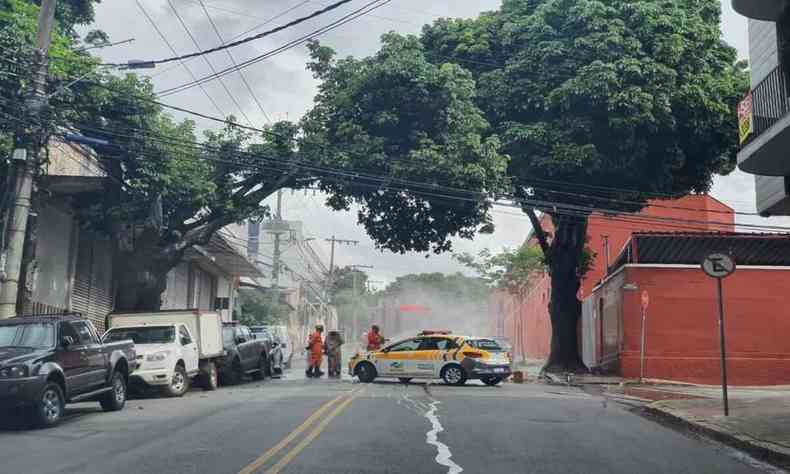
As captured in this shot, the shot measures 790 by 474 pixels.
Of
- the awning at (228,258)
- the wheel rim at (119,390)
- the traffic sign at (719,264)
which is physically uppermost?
the awning at (228,258)

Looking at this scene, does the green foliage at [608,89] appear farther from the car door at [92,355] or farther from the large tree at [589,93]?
the car door at [92,355]

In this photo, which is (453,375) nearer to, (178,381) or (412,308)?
(178,381)

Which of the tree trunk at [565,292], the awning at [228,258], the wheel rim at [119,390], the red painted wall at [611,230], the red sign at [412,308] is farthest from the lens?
the red sign at [412,308]

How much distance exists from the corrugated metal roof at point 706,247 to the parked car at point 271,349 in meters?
12.1

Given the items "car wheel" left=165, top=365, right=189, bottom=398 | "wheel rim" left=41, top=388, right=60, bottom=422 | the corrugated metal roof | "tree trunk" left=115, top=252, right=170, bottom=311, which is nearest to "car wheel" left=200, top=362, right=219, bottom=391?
"car wheel" left=165, top=365, right=189, bottom=398

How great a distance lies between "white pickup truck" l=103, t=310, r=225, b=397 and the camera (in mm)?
19250

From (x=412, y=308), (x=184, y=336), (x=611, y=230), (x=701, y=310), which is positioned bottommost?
(x=184, y=336)

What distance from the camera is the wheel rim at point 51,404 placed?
13.2 metres

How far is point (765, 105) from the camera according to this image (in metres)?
16.8

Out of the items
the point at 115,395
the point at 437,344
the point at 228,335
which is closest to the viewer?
the point at 115,395

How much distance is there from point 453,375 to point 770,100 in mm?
10826

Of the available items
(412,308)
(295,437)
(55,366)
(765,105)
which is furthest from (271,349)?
(412,308)

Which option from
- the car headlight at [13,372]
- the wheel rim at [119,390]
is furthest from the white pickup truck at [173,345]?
the car headlight at [13,372]

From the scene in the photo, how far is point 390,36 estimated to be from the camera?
26.8 m
